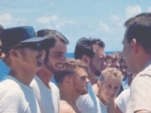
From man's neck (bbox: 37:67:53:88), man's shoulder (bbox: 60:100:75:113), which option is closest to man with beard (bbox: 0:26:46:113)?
man's neck (bbox: 37:67:53:88)

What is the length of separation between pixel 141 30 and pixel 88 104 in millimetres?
2086

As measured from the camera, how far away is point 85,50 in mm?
5426

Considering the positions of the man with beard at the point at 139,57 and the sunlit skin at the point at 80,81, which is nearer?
the man with beard at the point at 139,57

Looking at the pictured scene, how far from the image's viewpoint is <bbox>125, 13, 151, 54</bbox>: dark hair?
2582mm

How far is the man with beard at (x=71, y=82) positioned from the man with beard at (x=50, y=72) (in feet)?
0.67

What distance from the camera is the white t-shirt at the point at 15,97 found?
3.01 meters

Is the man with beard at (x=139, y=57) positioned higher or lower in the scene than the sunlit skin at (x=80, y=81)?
higher

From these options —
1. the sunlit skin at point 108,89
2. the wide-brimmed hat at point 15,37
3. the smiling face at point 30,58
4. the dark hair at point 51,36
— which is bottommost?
the sunlit skin at point 108,89

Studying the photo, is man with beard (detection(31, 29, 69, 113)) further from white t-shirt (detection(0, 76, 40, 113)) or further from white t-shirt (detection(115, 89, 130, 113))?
white t-shirt (detection(115, 89, 130, 113))

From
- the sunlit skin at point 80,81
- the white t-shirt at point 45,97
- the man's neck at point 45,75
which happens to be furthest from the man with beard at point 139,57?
the sunlit skin at point 80,81

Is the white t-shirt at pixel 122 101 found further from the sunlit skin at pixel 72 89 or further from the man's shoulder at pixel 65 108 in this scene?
the man's shoulder at pixel 65 108

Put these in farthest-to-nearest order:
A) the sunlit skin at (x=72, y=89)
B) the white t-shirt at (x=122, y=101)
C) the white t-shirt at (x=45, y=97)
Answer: the white t-shirt at (x=122, y=101) < the sunlit skin at (x=72, y=89) < the white t-shirt at (x=45, y=97)

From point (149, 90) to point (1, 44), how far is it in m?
1.60

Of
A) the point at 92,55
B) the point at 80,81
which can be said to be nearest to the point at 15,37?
the point at 80,81
